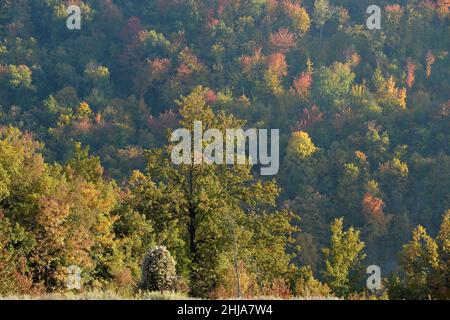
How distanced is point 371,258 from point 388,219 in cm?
862

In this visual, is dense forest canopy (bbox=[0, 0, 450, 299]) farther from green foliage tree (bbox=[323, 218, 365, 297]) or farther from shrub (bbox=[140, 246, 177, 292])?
shrub (bbox=[140, 246, 177, 292])

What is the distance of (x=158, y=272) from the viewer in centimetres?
2058

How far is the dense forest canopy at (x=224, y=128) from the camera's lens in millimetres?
30625

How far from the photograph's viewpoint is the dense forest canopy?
30.6 m

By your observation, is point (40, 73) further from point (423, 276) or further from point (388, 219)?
point (423, 276)

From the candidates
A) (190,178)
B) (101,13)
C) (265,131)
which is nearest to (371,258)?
(265,131)

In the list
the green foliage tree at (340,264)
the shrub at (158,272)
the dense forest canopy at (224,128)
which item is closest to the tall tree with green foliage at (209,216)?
the dense forest canopy at (224,128)

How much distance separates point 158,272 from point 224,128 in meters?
13.5

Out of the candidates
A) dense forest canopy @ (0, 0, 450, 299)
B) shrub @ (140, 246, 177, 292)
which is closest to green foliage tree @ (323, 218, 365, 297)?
dense forest canopy @ (0, 0, 450, 299)

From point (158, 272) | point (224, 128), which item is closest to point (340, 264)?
point (224, 128)

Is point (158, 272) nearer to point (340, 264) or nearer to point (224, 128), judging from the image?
point (224, 128)

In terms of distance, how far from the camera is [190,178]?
106ft

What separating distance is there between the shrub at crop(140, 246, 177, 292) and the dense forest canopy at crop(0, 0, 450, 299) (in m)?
3.95
